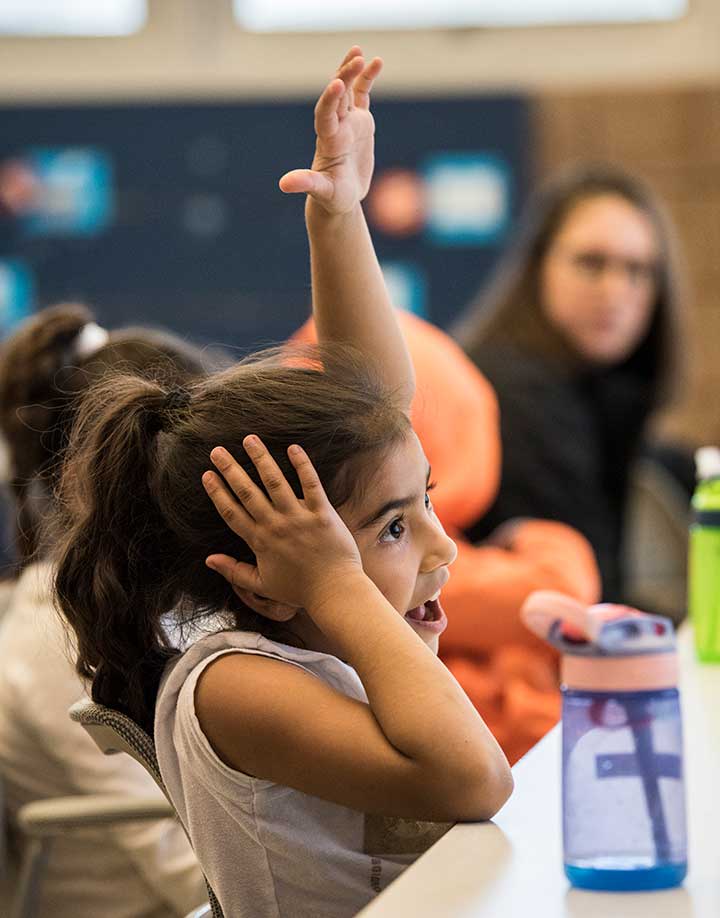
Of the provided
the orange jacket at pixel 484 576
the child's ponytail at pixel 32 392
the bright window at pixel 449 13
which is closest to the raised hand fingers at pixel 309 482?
the child's ponytail at pixel 32 392

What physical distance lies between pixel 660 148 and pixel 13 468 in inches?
120

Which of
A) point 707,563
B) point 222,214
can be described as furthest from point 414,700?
point 222,214

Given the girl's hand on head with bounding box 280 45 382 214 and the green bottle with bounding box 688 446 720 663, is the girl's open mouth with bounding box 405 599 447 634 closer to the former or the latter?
the girl's hand on head with bounding box 280 45 382 214

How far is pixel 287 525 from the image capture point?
0.98 m

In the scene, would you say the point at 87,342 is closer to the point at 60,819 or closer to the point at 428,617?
the point at 60,819

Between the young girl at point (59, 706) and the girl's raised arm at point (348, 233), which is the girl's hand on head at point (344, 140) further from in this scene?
the young girl at point (59, 706)

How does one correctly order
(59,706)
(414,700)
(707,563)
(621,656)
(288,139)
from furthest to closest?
(288,139) → (707,563) → (59,706) → (414,700) → (621,656)

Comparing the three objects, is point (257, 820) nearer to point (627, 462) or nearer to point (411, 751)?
point (411, 751)

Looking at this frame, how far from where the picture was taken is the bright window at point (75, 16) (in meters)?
4.78

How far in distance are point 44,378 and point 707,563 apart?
87 cm

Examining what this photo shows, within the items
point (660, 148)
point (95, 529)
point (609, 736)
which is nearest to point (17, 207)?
point (660, 148)

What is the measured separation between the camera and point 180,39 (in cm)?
477

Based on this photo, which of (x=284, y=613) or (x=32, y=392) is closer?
(x=284, y=613)

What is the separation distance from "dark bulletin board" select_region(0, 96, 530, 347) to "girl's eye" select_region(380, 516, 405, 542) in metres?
3.48
